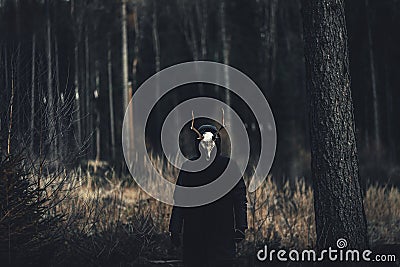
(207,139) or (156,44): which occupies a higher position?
(156,44)

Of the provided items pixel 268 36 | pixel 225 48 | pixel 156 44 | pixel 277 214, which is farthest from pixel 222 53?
pixel 277 214

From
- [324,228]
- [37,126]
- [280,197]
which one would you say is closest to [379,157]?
[280,197]

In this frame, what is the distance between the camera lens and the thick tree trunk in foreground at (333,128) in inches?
328

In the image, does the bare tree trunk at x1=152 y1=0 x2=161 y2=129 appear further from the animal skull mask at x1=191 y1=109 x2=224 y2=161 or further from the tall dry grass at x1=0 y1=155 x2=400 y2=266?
the animal skull mask at x1=191 y1=109 x2=224 y2=161

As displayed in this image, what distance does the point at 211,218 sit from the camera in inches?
279

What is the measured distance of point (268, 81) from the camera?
32188 millimetres

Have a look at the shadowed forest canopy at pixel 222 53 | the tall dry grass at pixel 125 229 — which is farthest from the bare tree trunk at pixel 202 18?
the tall dry grass at pixel 125 229

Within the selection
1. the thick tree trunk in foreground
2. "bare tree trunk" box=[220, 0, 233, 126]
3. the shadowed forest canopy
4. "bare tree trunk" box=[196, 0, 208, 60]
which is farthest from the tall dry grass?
"bare tree trunk" box=[196, 0, 208, 60]

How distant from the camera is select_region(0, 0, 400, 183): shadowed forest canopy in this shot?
23703 millimetres

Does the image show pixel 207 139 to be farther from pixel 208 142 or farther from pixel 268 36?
pixel 268 36

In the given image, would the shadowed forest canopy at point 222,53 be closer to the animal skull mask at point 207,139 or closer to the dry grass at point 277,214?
the dry grass at point 277,214

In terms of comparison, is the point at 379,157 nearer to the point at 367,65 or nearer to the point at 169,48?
the point at 367,65

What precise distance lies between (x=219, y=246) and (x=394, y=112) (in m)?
23.0

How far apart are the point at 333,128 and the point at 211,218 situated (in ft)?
7.22
